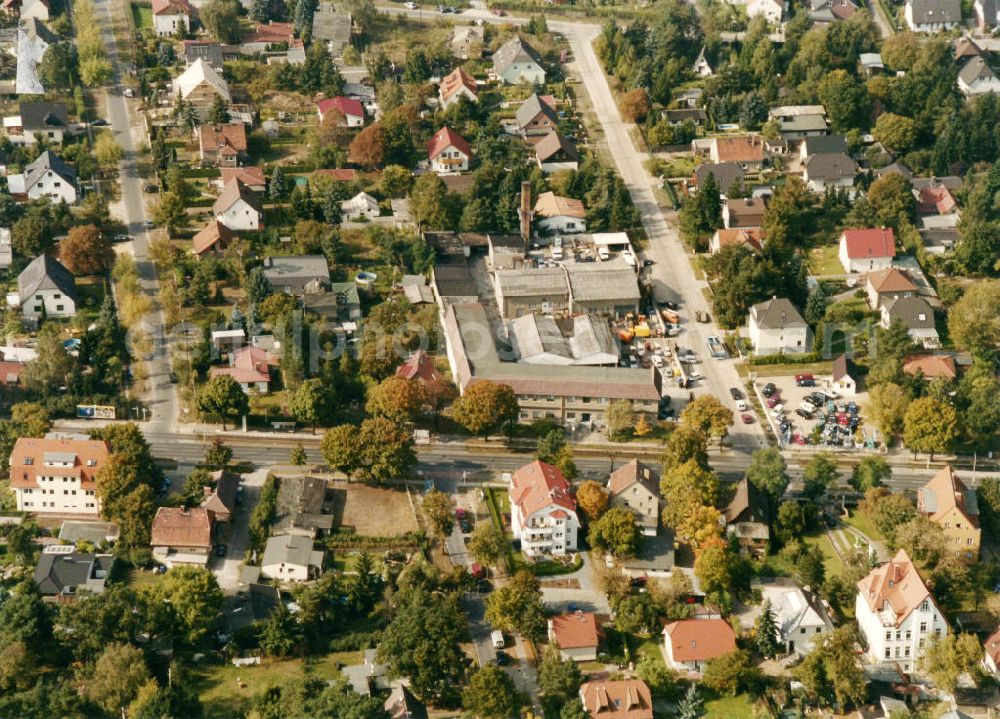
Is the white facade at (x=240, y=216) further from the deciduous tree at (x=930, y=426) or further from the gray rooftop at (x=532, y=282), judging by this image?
the deciduous tree at (x=930, y=426)

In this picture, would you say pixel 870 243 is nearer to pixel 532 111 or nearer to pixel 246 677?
pixel 532 111

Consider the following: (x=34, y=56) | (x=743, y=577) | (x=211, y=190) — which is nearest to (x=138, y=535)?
(x=743, y=577)

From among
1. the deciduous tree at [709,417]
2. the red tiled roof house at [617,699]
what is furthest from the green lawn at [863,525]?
the red tiled roof house at [617,699]

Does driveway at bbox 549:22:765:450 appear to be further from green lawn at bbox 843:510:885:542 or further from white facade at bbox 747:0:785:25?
white facade at bbox 747:0:785:25

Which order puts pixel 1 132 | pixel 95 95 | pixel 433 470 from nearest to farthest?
pixel 433 470, pixel 1 132, pixel 95 95

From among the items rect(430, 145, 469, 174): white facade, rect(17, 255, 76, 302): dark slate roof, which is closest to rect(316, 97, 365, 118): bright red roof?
rect(430, 145, 469, 174): white facade

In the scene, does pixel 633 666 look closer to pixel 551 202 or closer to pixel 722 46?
pixel 551 202
